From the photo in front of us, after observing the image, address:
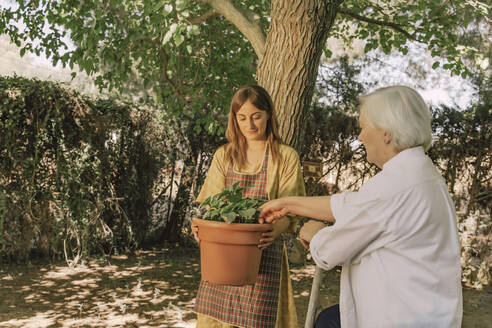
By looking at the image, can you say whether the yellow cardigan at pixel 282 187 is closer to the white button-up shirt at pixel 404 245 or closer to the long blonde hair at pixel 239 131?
the long blonde hair at pixel 239 131

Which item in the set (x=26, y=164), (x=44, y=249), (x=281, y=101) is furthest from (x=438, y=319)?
(x=44, y=249)

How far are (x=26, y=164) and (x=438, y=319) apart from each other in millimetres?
5024

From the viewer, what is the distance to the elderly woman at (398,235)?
1.27m

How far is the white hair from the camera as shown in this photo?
1337 mm

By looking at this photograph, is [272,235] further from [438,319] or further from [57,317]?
[57,317]

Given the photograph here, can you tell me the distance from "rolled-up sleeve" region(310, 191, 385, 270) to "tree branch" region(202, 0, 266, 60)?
231cm

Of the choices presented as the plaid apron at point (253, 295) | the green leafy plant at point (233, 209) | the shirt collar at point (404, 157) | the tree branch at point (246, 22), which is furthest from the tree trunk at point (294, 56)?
the shirt collar at point (404, 157)

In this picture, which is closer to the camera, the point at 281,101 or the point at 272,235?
the point at 272,235

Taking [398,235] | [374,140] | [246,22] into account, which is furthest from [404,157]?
[246,22]

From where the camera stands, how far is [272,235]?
1.75 metres

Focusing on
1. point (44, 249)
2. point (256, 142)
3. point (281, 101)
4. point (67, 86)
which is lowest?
point (44, 249)

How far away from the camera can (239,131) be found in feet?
7.22

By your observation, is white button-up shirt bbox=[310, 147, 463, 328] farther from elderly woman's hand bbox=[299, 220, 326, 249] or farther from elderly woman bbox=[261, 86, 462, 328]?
elderly woman's hand bbox=[299, 220, 326, 249]

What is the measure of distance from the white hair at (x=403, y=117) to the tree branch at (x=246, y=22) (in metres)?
2.18
